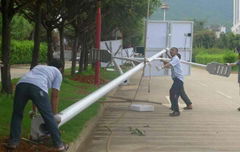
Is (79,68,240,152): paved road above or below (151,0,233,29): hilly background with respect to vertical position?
below

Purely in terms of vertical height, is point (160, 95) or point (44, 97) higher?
point (44, 97)

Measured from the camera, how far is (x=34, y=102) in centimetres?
760

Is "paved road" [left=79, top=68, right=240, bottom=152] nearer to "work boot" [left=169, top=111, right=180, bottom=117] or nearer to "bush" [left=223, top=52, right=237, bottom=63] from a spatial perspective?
"work boot" [left=169, top=111, right=180, bottom=117]

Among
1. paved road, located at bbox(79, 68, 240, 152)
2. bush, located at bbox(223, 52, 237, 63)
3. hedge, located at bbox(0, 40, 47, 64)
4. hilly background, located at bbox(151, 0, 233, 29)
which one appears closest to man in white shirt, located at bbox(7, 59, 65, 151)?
paved road, located at bbox(79, 68, 240, 152)

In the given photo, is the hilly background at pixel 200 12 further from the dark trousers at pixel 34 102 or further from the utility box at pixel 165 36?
the dark trousers at pixel 34 102

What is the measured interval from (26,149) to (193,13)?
7158 inches

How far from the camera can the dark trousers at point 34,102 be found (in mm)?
7496

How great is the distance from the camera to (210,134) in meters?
11.2

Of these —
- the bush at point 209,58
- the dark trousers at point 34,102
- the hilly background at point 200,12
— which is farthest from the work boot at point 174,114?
the hilly background at point 200,12

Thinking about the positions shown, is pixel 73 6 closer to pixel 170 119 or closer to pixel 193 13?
pixel 170 119

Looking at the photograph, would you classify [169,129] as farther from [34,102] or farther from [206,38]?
[206,38]

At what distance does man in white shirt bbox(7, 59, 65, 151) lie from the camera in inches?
296

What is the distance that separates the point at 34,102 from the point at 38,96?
13cm

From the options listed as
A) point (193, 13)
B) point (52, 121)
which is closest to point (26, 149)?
point (52, 121)
